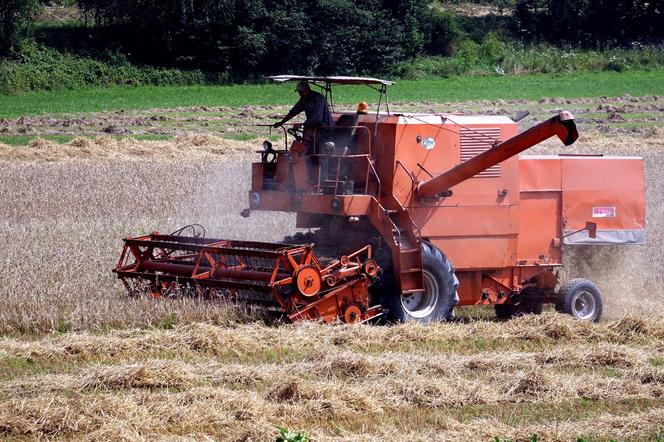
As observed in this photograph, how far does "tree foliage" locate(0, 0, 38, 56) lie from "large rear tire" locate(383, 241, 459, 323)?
125ft

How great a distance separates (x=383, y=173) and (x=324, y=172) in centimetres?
61

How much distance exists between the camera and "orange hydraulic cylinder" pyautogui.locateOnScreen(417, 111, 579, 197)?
1034 centimetres

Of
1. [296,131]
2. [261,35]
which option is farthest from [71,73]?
[296,131]

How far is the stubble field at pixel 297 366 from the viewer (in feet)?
25.1

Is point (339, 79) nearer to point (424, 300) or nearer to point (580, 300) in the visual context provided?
point (424, 300)

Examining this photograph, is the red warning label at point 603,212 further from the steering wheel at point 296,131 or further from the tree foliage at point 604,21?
the tree foliage at point 604,21

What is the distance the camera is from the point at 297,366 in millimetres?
9219

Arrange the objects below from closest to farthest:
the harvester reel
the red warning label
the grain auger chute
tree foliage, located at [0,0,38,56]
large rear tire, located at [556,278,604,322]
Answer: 1. the grain auger chute
2. the harvester reel
3. large rear tire, located at [556,278,604,322]
4. the red warning label
5. tree foliage, located at [0,0,38,56]

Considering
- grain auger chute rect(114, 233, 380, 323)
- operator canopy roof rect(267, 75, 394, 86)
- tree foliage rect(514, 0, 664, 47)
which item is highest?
tree foliage rect(514, 0, 664, 47)

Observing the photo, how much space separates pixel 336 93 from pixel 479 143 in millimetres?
30606

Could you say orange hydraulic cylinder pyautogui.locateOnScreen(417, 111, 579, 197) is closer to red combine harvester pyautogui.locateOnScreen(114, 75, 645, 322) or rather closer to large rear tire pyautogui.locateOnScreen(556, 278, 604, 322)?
red combine harvester pyautogui.locateOnScreen(114, 75, 645, 322)

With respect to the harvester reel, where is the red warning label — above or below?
above

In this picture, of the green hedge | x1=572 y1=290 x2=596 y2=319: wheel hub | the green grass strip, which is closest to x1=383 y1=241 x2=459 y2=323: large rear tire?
x1=572 y1=290 x2=596 y2=319: wheel hub

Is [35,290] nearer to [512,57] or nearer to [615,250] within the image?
[615,250]
